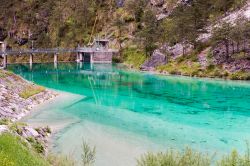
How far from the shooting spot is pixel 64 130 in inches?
1618

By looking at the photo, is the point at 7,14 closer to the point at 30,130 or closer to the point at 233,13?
the point at 233,13

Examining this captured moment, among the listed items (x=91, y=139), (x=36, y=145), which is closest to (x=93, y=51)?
(x=91, y=139)

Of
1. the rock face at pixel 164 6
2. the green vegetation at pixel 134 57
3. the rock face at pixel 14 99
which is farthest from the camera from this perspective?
the rock face at pixel 164 6

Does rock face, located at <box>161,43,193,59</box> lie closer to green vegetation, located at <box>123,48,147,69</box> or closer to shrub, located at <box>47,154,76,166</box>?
green vegetation, located at <box>123,48,147,69</box>

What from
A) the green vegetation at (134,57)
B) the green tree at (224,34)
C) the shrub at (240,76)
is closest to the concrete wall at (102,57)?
the green vegetation at (134,57)

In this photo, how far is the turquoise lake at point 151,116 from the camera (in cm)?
3584

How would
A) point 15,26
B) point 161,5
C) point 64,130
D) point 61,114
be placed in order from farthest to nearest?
1. point 15,26
2. point 161,5
3. point 61,114
4. point 64,130

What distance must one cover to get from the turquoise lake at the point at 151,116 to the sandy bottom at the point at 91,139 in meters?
0.07

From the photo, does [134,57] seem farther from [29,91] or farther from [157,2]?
[29,91]

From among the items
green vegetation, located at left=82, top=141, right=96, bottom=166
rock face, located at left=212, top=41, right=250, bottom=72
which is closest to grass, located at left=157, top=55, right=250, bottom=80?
rock face, located at left=212, top=41, right=250, bottom=72

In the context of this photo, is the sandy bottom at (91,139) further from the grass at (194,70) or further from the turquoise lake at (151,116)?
the grass at (194,70)

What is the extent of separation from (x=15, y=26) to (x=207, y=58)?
365 ft

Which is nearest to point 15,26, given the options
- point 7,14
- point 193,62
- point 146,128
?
point 7,14

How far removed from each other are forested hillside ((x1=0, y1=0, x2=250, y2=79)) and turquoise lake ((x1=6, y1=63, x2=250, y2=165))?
1592cm
